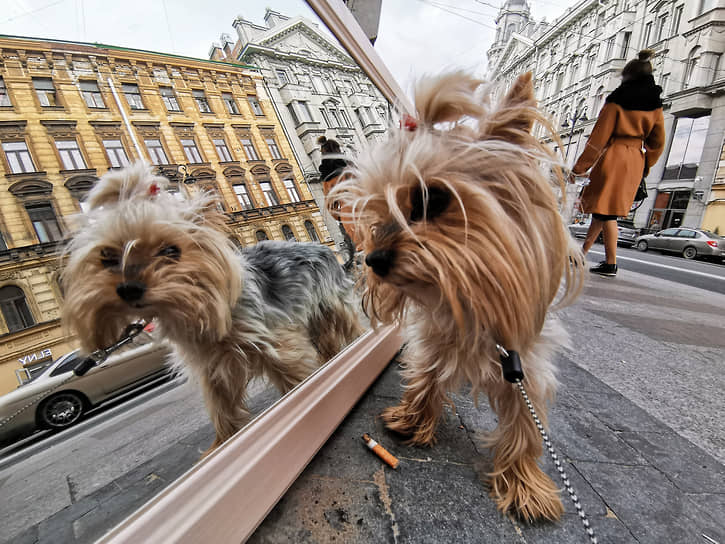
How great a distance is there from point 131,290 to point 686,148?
101 feet

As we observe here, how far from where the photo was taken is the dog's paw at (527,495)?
1.23m

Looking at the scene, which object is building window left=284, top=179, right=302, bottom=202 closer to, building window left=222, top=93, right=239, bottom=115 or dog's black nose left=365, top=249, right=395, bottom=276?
building window left=222, top=93, right=239, bottom=115

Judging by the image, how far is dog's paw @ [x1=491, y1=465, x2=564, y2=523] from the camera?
4.04ft

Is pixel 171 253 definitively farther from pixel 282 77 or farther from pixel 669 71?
pixel 669 71

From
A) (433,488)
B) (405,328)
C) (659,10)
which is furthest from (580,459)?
(659,10)

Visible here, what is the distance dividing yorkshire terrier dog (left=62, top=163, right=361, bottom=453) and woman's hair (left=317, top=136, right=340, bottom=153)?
2.42 ft

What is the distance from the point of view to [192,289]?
1.24 m

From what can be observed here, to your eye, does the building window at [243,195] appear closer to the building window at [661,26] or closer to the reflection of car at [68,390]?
the reflection of car at [68,390]

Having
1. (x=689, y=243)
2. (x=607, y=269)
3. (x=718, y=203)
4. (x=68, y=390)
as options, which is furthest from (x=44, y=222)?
(x=718, y=203)

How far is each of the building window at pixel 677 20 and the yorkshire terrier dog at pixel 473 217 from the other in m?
31.6

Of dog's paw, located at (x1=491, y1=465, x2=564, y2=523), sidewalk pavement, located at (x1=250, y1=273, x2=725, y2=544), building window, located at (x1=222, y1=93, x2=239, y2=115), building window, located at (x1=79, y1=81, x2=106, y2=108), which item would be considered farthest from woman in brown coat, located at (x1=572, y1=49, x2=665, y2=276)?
A: building window, located at (x1=79, y1=81, x2=106, y2=108)

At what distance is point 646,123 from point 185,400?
193 inches

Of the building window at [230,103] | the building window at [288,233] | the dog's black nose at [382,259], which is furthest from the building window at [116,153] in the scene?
the dog's black nose at [382,259]

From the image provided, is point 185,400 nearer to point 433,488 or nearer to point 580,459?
point 433,488
